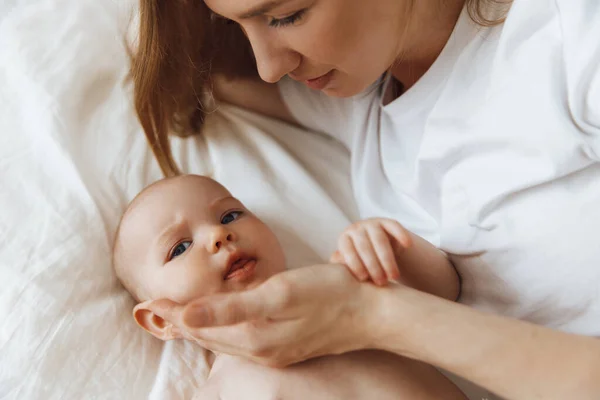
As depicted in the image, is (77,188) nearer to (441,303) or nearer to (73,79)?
(73,79)

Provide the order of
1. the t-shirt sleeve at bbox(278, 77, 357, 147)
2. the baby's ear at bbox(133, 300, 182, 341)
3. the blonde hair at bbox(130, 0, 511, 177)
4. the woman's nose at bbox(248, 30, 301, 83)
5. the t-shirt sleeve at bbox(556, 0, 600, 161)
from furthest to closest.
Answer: the t-shirt sleeve at bbox(278, 77, 357, 147) < the blonde hair at bbox(130, 0, 511, 177) < the baby's ear at bbox(133, 300, 182, 341) < the woman's nose at bbox(248, 30, 301, 83) < the t-shirt sleeve at bbox(556, 0, 600, 161)

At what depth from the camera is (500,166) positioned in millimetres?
882

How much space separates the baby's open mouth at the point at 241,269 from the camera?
3.08ft

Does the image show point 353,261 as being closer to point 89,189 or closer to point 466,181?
point 466,181

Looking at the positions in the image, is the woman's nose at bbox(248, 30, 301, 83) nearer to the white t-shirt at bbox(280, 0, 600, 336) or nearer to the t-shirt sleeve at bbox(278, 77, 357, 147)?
the white t-shirt at bbox(280, 0, 600, 336)

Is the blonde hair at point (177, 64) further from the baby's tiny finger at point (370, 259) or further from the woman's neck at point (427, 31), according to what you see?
the baby's tiny finger at point (370, 259)

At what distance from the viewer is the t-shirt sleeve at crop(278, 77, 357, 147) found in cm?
124

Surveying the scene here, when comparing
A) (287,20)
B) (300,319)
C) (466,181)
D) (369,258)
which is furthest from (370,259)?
(287,20)

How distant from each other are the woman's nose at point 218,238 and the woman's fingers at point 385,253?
0.24m

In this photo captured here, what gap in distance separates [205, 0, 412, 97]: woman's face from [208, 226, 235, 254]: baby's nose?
0.24 metres

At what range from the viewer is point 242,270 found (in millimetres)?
948

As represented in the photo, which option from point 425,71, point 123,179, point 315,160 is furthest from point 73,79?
point 425,71

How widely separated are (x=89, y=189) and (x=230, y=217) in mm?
254

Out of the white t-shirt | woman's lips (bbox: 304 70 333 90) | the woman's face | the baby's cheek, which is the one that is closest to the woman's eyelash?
the woman's face
